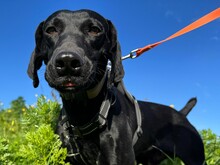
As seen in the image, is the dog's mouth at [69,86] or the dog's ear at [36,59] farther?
the dog's ear at [36,59]

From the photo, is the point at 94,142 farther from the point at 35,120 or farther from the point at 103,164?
the point at 35,120

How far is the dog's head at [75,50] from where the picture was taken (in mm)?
3850

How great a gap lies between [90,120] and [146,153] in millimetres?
2001

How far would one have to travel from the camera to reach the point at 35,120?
5.15m

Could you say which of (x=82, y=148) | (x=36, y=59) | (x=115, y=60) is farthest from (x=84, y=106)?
(x=36, y=59)

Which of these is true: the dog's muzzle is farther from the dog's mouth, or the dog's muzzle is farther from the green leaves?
the green leaves

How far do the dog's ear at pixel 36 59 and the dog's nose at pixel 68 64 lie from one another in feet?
3.64

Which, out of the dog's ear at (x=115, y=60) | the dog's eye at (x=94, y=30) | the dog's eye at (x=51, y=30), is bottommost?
the dog's ear at (x=115, y=60)

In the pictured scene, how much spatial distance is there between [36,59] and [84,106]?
90cm

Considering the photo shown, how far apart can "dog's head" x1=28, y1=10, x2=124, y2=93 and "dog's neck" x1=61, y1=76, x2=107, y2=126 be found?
7.5 inches

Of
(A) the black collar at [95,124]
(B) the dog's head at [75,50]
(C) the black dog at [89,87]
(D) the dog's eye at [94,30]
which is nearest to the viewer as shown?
(B) the dog's head at [75,50]

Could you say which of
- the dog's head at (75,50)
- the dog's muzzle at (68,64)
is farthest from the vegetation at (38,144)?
the dog's muzzle at (68,64)

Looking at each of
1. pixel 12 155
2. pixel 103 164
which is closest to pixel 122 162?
pixel 103 164

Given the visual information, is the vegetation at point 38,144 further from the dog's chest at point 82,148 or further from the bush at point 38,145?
the dog's chest at point 82,148
